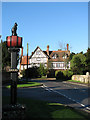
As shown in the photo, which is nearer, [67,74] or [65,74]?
[67,74]

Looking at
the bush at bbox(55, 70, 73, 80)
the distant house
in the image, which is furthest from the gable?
the bush at bbox(55, 70, 73, 80)

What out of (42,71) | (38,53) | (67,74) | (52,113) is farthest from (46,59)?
(52,113)

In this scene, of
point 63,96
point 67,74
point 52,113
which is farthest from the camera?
point 67,74

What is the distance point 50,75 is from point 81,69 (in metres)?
16.8

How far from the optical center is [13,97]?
20.6 feet

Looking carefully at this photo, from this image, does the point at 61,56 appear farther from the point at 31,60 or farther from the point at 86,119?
the point at 86,119

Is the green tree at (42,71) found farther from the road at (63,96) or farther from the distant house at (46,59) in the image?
the road at (63,96)

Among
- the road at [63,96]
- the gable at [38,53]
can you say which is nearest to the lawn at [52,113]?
the road at [63,96]

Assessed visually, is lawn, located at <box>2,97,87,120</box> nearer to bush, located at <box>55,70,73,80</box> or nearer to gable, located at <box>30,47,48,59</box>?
bush, located at <box>55,70,73,80</box>

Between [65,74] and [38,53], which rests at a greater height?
[38,53]

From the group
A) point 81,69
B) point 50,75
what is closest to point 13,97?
point 81,69

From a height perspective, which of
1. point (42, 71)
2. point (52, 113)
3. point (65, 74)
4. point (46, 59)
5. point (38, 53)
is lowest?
point (52, 113)

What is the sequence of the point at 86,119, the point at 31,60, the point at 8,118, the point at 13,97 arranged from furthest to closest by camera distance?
1. the point at 31,60
2. the point at 86,119
3. the point at 13,97
4. the point at 8,118

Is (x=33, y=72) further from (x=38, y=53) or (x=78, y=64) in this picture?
(x=78, y=64)
